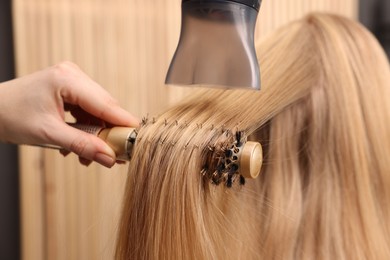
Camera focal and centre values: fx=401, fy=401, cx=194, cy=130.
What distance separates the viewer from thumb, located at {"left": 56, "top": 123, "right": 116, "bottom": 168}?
0.44m

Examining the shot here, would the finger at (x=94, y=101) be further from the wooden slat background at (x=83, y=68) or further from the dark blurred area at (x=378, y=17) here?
the dark blurred area at (x=378, y=17)

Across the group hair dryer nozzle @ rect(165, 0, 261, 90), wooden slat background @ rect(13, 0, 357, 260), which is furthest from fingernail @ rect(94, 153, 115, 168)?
wooden slat background @ rect(13, 0, 357, 260)

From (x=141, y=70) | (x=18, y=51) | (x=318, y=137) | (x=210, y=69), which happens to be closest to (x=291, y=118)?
(x=318, y=137)

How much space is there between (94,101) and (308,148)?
335 mm

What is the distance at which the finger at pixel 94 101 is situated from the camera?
47cm

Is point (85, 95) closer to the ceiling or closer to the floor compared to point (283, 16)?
closer to the floor

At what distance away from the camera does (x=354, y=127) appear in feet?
2.00

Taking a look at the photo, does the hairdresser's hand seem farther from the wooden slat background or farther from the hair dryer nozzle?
→ the wooden slat background

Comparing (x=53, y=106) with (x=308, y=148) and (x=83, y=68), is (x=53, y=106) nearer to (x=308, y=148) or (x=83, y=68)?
(x=308, y=148)

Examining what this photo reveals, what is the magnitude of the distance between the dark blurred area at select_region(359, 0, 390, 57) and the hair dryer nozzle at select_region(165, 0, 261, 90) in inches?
42.4

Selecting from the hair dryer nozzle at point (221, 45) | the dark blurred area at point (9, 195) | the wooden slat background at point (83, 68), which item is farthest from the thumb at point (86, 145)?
the dark blurred area at point (9, 195)

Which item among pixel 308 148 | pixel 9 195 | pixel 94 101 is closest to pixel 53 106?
pixel 94 101

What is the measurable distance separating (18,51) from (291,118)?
26.8 inches

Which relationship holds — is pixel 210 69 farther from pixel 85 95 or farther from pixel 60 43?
pixel 60 43
